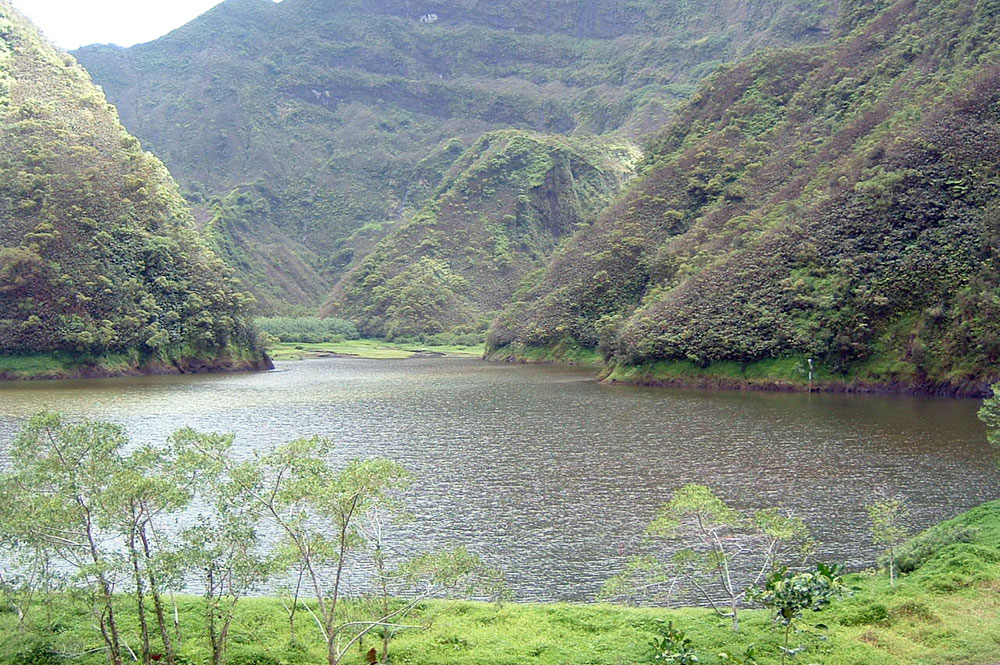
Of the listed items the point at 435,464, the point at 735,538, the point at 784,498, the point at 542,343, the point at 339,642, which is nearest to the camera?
the point at 339,642

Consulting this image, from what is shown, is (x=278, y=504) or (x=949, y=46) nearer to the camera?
(x=278, y=504)

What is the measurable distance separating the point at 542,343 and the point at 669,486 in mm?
89183

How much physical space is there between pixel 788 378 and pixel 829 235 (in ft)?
52.2

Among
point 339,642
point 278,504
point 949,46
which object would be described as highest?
point 949,46

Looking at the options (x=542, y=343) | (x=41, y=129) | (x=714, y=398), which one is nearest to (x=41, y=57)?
(x=41, y=129)

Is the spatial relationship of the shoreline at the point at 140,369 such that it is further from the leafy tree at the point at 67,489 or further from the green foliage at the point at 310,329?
the leafy tree at the point at 67,489

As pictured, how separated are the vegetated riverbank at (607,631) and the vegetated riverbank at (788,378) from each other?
161ft

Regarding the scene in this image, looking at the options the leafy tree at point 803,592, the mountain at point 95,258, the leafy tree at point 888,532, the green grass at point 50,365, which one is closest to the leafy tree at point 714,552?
the leafy tree at point 888,532

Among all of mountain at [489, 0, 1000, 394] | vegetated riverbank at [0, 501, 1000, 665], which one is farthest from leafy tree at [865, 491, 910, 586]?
mountain at [489, 0, 1000, 394]

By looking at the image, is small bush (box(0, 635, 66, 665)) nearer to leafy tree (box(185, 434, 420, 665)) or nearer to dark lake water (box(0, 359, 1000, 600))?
leafy tree (box(185, 434, 420, 665))

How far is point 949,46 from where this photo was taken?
97.3 m

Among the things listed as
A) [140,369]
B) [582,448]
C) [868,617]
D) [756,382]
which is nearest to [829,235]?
[756,382]

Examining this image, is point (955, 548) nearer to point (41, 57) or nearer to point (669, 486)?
point (669, 486)

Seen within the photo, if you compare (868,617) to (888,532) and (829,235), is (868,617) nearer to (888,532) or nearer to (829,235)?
(888,532)
